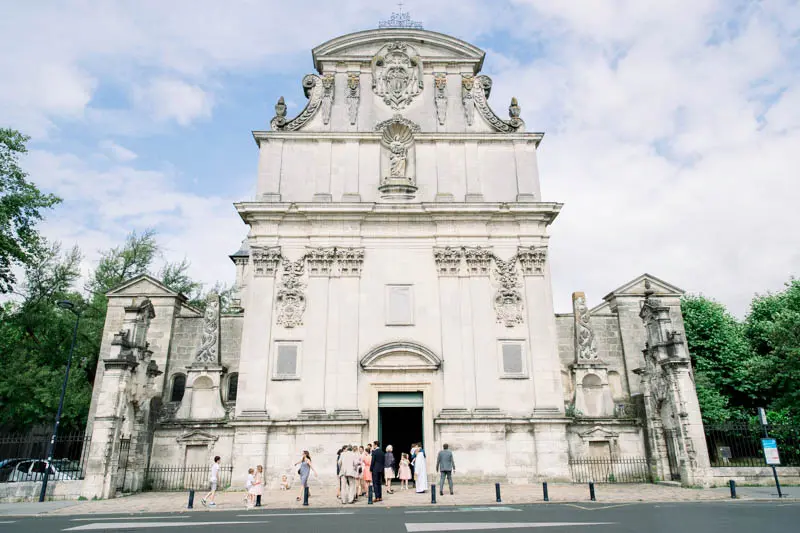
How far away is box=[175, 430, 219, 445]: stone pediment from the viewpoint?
2212 centimetres

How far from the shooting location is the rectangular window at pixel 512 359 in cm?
2258

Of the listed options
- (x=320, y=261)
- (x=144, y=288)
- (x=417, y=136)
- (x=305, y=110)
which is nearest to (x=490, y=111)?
(x=417, y=136)

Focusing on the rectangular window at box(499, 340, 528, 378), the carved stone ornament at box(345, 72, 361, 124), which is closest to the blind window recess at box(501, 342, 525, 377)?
the rectangular window at box(499, 340, 528, 378)

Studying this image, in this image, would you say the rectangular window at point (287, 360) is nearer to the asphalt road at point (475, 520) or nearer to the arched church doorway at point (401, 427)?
the arched church doorway at point (401, 427)

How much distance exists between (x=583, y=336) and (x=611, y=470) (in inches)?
231

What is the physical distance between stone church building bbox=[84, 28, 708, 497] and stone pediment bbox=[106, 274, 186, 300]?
4.4 inches

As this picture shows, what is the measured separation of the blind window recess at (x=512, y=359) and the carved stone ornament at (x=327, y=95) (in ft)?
46.1

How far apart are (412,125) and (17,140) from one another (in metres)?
21.1

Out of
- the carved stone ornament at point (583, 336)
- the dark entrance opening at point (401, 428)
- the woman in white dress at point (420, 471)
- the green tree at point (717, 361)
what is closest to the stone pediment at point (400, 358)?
the dark entrance opening at point (401, 428)

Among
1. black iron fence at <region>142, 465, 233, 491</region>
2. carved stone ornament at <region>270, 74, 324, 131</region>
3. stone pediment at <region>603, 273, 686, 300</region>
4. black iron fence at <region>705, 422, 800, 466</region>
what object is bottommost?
black iron fence at <region>142, 465, 233, 491</region>

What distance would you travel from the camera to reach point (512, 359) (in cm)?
2283

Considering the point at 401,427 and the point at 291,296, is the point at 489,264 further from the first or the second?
the point at 401,427

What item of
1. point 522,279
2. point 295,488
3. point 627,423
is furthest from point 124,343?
point 627,423

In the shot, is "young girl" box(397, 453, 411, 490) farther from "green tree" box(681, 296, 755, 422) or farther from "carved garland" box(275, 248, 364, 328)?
"green tree" box(681, 296, 755, 422)
